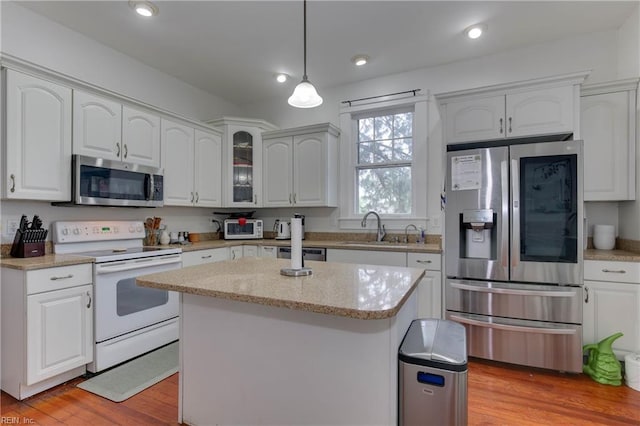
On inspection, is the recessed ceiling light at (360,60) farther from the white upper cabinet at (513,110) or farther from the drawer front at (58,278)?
the drawer front at (58,278)

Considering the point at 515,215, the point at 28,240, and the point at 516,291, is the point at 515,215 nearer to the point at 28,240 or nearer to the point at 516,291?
the point at 516,291

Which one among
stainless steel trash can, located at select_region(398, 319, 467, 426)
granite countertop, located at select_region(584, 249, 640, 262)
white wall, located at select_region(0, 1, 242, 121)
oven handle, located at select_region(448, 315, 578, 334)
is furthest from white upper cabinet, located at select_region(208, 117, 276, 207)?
granite countertop, located at select_region(584, 249, 640, 262)

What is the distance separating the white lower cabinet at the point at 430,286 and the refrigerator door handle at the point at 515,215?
0.57 metres

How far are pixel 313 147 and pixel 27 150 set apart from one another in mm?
2502

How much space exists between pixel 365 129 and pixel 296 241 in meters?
2.58

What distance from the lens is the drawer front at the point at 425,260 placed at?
2.80m

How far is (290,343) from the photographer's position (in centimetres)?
139

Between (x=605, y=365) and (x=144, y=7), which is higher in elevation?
(x=144, y=7)

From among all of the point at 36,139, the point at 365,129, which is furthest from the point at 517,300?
the point at 36,139

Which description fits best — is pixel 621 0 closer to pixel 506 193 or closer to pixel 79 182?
pixel 506 193

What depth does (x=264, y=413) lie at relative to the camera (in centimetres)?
147

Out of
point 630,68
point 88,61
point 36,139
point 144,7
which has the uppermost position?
point 144,7

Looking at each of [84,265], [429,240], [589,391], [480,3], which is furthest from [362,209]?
[84,265]

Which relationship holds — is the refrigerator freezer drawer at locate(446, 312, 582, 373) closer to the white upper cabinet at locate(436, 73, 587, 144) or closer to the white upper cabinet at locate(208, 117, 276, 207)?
the white upper cabinet at locate(436, 73, 587, 144)
